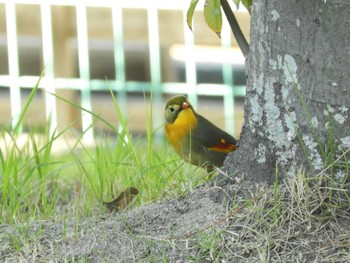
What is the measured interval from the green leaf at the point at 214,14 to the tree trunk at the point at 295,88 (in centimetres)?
11

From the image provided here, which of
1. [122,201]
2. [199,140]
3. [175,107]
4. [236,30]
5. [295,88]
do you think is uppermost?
[236,30]

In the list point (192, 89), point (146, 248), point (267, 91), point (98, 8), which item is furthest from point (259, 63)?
point (98, 8)

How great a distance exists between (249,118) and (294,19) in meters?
0.35

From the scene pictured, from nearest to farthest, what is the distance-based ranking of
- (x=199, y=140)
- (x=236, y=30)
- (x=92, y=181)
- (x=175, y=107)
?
(x=236, y=30) → (x=92, y=181) → (x=199, y=140) → (x=175, y=107)

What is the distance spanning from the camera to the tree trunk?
2990 mm

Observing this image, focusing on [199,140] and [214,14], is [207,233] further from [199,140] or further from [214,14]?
[199,140]

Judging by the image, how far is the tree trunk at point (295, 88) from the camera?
2.99 meters

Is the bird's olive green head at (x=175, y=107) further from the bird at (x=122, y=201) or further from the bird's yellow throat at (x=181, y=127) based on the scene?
the bird at (x=122, y=201)

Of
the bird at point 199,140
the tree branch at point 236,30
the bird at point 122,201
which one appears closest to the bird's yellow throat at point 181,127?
the bird at point 199,140

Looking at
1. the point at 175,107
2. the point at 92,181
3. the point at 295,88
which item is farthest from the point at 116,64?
the point at 295,88

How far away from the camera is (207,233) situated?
9.85 ft

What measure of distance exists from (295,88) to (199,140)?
0.93m

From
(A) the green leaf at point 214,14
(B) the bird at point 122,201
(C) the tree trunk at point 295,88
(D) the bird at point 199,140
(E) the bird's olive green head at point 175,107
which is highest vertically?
(A) the green leaf at point 214,14

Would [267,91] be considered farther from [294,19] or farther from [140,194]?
[140,194]
